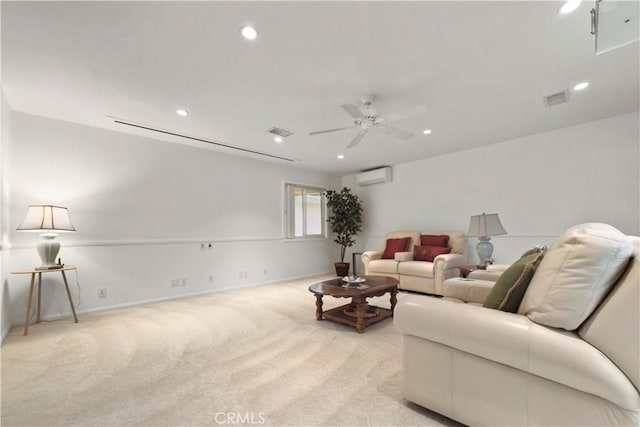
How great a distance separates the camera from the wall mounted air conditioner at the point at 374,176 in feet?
19.2

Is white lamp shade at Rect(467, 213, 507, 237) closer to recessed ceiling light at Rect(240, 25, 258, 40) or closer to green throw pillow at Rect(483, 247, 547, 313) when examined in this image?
green throw pillow at Rect(483, 247, 547, 313)

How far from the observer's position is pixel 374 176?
601cm

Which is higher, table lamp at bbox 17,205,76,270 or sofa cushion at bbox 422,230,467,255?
table lamp at bbox 17,205,76,270

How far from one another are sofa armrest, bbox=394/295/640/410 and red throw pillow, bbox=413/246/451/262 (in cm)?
319

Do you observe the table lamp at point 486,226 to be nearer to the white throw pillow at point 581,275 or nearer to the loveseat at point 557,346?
the loveseat at point 557,346

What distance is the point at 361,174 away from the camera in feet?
20.5

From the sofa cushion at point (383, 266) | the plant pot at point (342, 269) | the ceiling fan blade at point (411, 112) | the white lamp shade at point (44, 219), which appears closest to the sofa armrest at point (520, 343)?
the ceiling fan blade at point (411, 112)

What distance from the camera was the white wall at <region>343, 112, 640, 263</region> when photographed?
11.5ft

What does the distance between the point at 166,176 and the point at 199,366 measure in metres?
3.09

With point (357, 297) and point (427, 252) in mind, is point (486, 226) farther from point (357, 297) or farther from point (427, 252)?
point (357, 297)

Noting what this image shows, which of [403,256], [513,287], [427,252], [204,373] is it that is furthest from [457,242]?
[204,373]

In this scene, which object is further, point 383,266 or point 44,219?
point 383,266

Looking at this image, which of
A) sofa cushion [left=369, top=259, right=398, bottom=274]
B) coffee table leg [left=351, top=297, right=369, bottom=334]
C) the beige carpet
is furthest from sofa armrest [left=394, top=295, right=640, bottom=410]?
sofa cushion [left=369, top=259, right=398, bottom=274]

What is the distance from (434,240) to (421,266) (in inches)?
28.7
